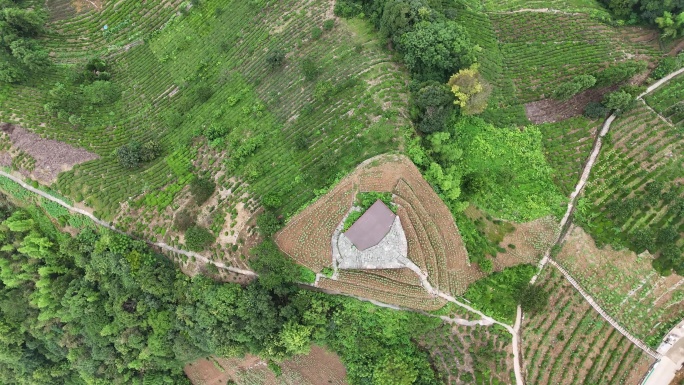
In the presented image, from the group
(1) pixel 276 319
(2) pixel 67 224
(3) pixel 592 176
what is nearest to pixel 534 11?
(3) pixel 592 176

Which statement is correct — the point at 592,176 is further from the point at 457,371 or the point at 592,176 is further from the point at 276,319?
the point at 276,319

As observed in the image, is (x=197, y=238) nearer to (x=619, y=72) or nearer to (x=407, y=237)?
(x=407, y=237)

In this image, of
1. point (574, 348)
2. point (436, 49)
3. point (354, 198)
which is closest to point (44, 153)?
point (354, 198)

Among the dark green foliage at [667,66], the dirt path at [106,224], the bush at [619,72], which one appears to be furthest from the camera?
the dark green foliage at [667,66]

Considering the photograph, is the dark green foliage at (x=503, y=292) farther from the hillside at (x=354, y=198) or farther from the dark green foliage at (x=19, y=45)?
the dark green foliage at (x=19, y=45)

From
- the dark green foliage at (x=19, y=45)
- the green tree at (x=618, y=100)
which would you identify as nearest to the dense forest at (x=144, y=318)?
the dark green foliage at (x=19, y=45)

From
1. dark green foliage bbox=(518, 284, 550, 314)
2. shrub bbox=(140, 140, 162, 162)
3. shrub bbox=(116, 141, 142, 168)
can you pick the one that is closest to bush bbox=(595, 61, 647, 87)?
dark green foliage bbox=(518, 284, 550, 314)
